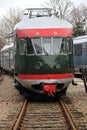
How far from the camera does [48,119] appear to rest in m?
12.5

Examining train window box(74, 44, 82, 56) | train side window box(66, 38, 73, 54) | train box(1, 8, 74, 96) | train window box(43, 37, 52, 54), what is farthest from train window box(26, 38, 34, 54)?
train window box(74, 44, 82, 56)

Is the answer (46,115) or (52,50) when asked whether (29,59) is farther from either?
(46,115)

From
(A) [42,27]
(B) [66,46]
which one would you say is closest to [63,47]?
(B) [66,46]

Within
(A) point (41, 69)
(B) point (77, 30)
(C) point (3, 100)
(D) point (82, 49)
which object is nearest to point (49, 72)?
(A) point (41, 69)

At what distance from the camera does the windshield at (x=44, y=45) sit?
53.8ft

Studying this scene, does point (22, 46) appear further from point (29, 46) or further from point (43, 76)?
point (43, 76)

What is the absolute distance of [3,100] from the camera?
17.7 m

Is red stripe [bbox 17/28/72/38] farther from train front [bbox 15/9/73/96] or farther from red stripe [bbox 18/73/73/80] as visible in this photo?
red stripe [bbox 18/73/73/80]

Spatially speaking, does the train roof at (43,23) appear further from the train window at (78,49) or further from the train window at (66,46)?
the train window at (78,49)

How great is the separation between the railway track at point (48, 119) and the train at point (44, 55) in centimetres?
91

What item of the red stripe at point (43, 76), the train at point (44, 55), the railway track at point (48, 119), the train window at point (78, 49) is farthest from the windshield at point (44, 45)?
the train window at point (78, 49)

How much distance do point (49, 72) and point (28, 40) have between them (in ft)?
4.77

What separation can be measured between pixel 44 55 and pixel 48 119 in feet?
13.8

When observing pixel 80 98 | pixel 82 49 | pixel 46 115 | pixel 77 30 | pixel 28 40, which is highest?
pixel 28 40
